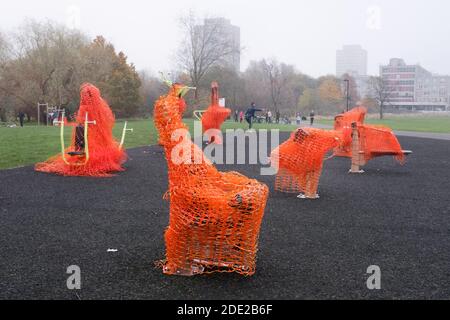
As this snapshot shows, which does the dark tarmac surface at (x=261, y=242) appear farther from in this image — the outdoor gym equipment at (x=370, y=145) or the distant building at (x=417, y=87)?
the distant building at (x=417, y=87)

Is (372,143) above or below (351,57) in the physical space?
below

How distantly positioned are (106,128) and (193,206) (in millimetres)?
7694

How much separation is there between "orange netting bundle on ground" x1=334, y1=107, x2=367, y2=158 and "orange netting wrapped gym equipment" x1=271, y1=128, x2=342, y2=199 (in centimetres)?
524

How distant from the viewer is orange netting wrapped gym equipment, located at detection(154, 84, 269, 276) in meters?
4.16

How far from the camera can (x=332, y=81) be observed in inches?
3376

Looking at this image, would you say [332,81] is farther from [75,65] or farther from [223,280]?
[223,280]

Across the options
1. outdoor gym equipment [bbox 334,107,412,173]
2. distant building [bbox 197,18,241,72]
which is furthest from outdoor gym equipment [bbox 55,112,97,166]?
distant building [bbox 197,18,241,72]

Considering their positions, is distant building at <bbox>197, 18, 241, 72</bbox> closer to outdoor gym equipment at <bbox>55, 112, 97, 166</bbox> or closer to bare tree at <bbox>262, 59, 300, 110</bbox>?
bare tree at <bbox>262, 59, 300, 110</bbox>

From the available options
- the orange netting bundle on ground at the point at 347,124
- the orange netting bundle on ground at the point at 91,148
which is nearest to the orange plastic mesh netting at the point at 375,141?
the orange netting bundle on ground at the point at 347,124

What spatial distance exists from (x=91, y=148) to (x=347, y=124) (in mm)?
7688

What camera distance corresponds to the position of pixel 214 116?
58.5ft

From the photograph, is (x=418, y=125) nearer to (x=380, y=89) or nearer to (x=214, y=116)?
(x=214, y=116)

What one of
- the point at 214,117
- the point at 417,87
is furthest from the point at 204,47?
the point at 417,87

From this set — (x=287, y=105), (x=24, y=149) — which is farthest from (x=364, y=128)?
(x=287, y=105)
